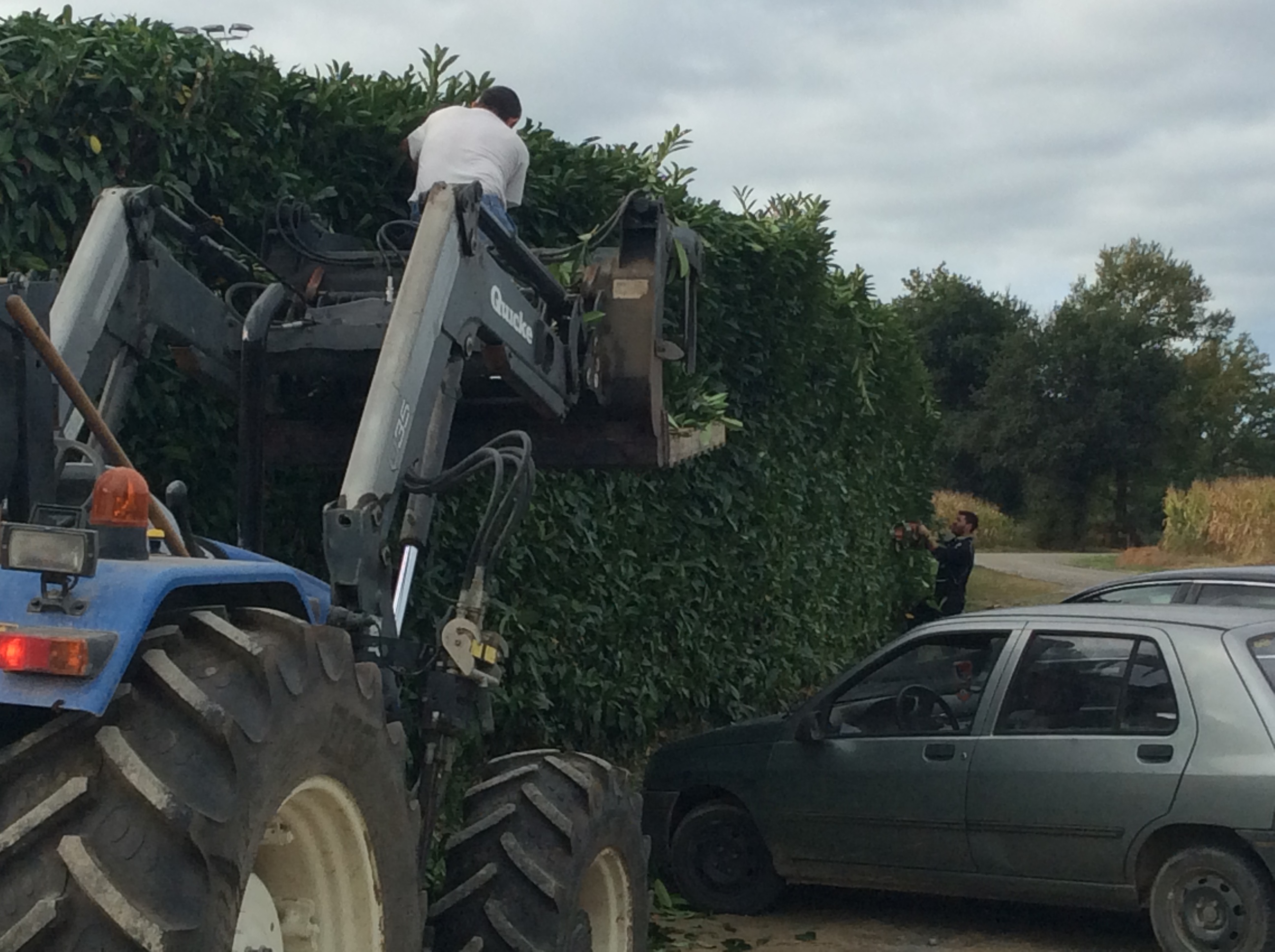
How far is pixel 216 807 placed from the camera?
2562mm

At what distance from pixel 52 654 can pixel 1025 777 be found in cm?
502

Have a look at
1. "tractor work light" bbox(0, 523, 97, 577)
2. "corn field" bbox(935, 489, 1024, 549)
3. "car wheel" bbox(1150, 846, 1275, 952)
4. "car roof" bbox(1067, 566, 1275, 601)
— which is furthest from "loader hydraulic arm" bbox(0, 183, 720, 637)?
"corn field" bbox(935, 489, 1024, 549)

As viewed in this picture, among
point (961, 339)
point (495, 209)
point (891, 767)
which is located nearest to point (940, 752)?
point (891, 767)

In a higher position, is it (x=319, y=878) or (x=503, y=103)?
(x=503, y=103)

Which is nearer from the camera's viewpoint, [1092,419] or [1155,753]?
[1155,753]

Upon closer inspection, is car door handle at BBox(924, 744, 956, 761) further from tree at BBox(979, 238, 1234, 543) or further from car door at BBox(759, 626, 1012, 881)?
tree at BBox(979, 238, 1234, 543)

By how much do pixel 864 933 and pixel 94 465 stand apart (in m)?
5.09

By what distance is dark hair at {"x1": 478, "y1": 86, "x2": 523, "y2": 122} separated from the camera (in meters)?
5.93

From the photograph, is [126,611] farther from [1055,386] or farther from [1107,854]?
[1055,386]

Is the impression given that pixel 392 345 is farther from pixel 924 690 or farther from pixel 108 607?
pixel 924 690

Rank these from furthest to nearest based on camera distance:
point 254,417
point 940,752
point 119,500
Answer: point 940,752, point 254,417, point 119,500

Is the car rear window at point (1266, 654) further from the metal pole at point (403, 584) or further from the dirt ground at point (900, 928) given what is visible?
the metal pole at point (403, 584)

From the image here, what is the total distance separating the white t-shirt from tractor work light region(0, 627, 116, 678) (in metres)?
3.22

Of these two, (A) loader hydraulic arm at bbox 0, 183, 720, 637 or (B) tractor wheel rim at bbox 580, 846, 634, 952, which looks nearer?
(A) loader hydraulic arm at bbox 0, 183, 720, 637
